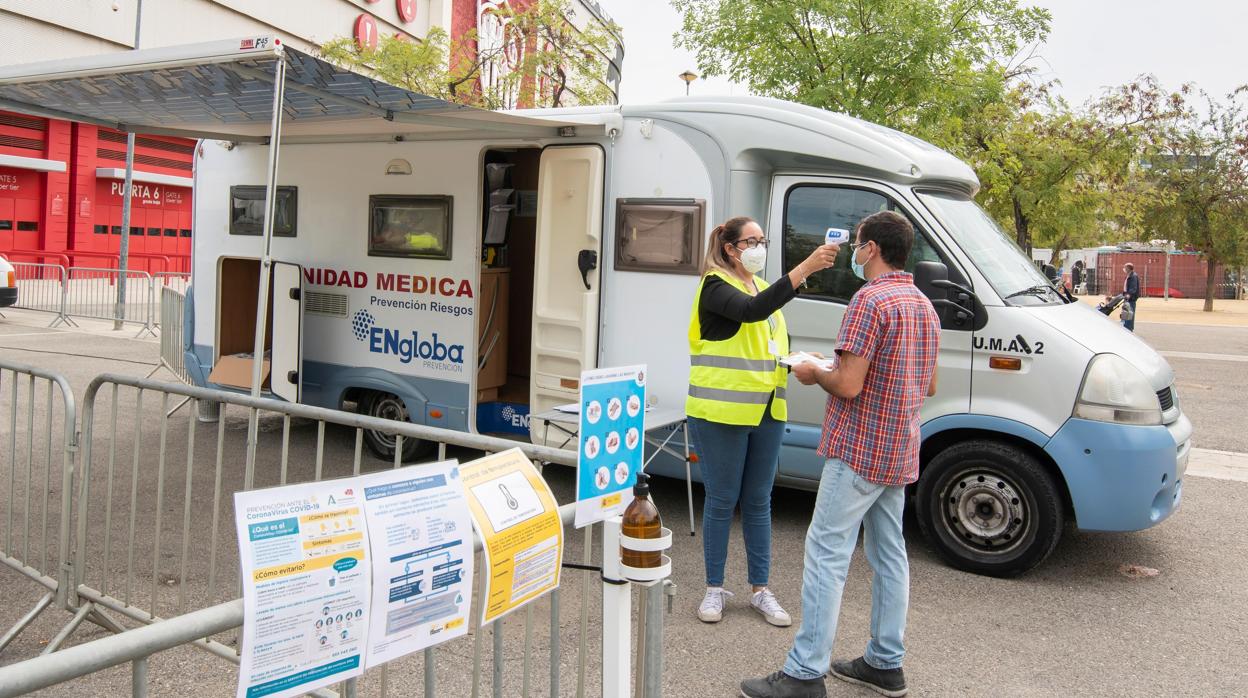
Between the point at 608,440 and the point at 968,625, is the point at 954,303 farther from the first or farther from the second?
the point at 608,440

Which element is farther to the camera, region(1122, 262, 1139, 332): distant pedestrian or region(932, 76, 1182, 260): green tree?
region(1122, 262, 1139, 332): distant pedestrian

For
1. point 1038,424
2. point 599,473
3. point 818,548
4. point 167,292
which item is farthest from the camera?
point 167,292

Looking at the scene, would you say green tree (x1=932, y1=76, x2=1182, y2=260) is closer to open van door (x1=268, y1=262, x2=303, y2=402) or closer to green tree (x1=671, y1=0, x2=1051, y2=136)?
green tree (x1=671, y1=0, x2=1051, y2=136)

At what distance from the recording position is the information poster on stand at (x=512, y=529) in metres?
2.25

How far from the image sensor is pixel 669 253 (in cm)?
612

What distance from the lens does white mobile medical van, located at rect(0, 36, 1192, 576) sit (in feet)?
17.0

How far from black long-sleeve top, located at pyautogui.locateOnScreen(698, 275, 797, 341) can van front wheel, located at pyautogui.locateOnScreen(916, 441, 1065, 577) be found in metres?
1.77

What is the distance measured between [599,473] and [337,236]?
554 cm

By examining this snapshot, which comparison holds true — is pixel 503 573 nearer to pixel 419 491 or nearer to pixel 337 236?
pixel 419 491

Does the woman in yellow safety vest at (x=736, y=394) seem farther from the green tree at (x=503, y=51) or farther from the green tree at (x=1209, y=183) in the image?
the green tree at (x=1209, y=183)

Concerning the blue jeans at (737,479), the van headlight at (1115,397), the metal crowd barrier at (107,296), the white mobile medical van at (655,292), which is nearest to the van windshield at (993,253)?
the white mobile medical van at (655,292)

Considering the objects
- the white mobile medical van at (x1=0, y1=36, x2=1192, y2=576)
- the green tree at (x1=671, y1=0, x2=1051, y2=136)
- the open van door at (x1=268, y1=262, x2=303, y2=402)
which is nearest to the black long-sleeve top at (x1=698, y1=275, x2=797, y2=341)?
the white mobile medical van at (x1=0, y1=36, x2=1192, y2=576)

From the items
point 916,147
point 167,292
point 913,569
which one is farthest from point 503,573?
point 167,292

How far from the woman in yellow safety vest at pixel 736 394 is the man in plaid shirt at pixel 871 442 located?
543mm
